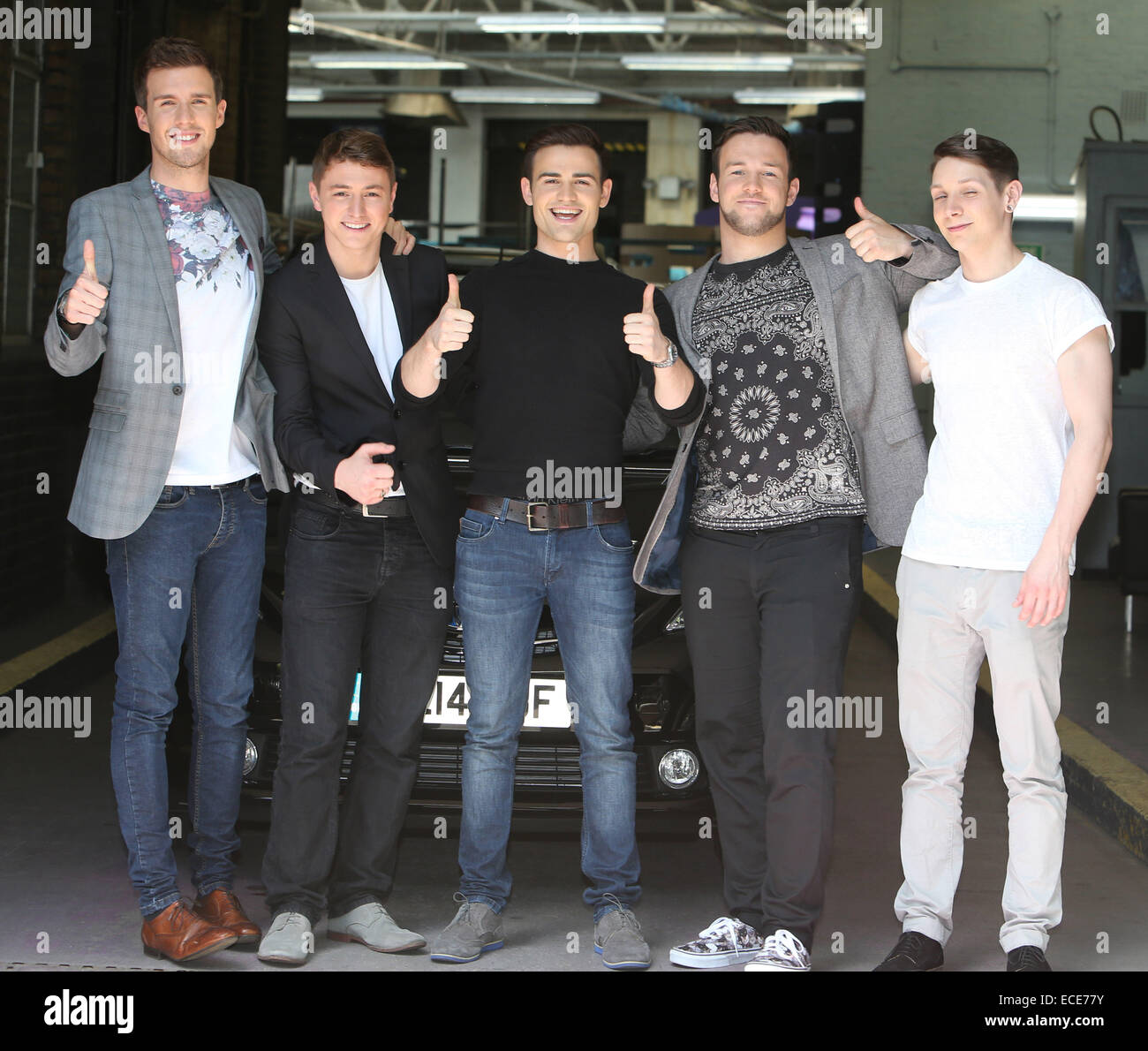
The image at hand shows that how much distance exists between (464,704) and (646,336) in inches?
44.5

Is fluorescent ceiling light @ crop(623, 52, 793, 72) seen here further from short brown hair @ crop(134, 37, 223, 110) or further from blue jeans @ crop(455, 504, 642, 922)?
blue jeans @ crop(455, 504, 642, 922)

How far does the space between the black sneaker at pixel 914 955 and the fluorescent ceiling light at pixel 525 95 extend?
76.7 feet

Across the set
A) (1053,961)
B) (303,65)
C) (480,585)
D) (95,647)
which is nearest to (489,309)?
(480,585)

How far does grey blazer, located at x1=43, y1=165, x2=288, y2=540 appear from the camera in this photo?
3.54m

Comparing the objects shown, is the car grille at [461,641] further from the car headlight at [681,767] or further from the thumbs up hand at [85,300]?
the thumbs up hand at [85,300]

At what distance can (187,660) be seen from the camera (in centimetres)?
378

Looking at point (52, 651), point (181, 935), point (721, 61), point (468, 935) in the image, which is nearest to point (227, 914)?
point (181, 935)

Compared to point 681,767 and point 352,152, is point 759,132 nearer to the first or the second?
point 352,152

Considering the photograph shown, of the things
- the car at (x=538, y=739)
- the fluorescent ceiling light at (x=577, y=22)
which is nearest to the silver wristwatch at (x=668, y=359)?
the car at (x=538, y=739)

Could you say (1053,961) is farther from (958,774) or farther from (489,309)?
(489,309)

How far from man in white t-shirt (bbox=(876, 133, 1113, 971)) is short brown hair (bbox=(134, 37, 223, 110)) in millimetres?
1896

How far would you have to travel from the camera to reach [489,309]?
368 centimetres

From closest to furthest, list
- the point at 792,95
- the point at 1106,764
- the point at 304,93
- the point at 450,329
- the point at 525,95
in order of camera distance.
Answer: the point at 450,329, the point at 1106,764, the point at 792,95, the point at 525,95, the point at 304,93

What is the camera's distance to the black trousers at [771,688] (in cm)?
355
